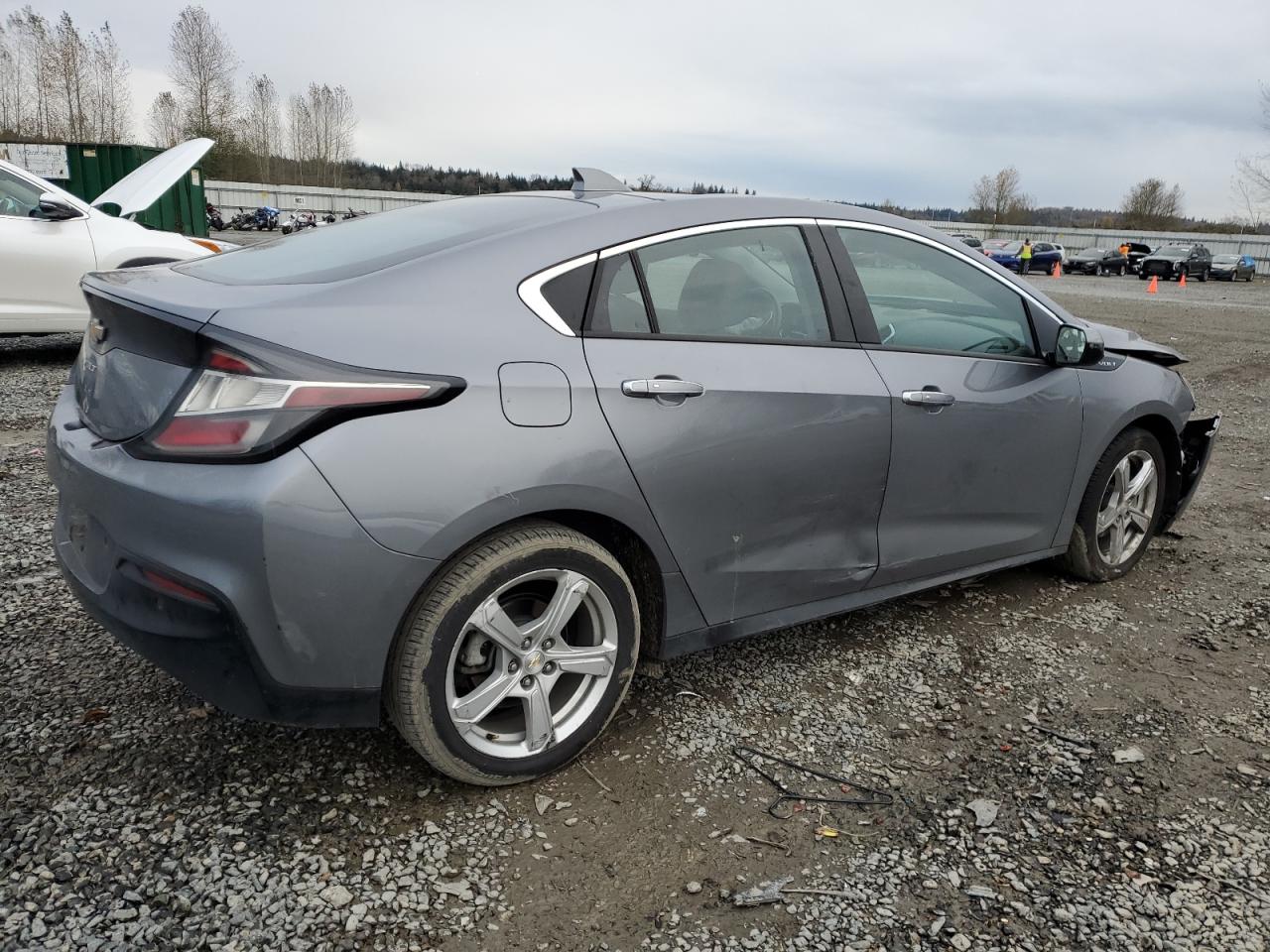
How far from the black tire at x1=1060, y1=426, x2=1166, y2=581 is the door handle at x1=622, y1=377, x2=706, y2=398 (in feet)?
7.27

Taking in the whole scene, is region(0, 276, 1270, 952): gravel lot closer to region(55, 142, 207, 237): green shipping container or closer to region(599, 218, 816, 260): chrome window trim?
region(599, 218, 816, 260): chrome window trim

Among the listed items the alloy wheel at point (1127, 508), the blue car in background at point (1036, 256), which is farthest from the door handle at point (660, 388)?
the blue car in background at point (1036, 256)

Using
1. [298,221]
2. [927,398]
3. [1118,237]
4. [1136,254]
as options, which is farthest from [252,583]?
[1118,237]

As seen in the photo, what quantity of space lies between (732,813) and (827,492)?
1.01 m

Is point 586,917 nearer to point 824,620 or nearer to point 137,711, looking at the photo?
point 137,711

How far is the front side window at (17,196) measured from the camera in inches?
303

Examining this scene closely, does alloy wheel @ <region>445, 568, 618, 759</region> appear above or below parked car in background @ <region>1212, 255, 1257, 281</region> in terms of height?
below

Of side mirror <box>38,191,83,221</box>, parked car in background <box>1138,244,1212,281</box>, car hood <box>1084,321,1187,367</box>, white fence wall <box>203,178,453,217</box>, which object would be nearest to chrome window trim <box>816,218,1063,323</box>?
car hood <box>1084,321,1187,367</box>

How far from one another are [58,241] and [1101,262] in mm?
48345

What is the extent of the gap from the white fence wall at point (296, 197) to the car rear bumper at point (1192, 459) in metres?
56.4

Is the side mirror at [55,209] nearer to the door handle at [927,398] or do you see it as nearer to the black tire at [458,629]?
the black tire at [458,629]

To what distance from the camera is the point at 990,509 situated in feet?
11.6

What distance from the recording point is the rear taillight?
2.09 m

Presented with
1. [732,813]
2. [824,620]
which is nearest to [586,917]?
[732,813]
